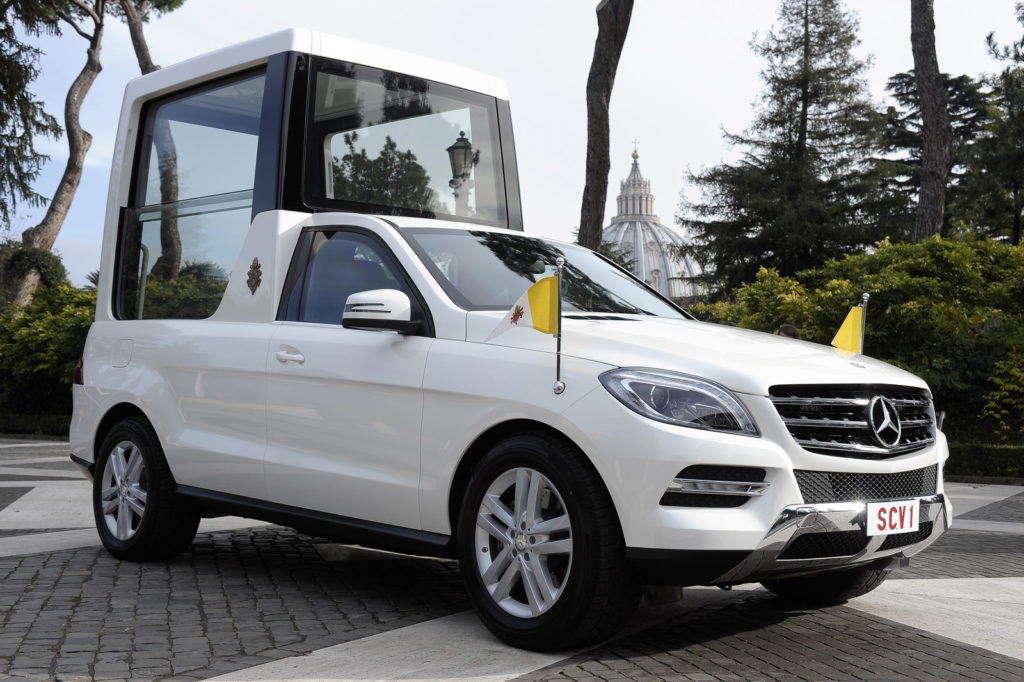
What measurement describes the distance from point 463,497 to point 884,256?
13964 millimetres

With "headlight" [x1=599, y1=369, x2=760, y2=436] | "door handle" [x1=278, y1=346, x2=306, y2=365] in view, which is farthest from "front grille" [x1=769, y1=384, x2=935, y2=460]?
"door handle" [x1=278, y1=346, x2=306, y2=365]

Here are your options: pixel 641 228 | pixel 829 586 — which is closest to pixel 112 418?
pixel 829 586

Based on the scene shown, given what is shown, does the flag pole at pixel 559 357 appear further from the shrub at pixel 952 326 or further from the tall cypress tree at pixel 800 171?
the tall cypress tree at pixel 800 171

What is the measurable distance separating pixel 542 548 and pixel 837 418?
1219mm

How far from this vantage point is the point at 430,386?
4.79 metres

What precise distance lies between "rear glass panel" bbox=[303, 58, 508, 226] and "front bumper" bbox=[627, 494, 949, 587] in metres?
3.05

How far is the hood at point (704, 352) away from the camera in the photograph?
420 centimetres

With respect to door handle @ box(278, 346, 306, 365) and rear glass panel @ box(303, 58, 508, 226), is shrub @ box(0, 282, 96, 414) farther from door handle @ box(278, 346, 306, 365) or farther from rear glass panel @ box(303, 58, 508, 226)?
door handle @ box(278, 346, 306, 365)

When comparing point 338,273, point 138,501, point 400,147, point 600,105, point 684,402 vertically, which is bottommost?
point 138,501

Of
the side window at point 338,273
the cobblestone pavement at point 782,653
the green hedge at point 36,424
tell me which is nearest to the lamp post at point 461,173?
the side window at point 338,273

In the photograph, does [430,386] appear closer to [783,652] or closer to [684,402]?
[684,402]

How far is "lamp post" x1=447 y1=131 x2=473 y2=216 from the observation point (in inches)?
274

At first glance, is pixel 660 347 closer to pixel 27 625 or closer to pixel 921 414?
pixel 921 414

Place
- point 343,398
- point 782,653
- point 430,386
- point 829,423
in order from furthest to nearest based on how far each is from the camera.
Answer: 1. point 343,398
2. point 430,386
3. point 782,653
4. point 829,423
